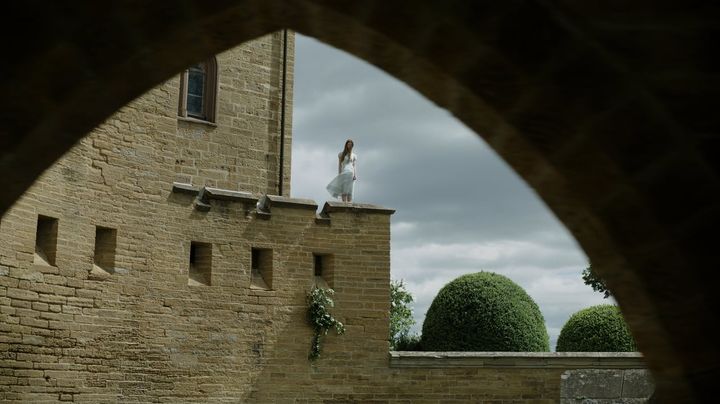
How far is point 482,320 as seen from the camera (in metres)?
17.0

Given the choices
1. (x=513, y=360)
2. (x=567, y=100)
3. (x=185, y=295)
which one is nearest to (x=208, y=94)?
(x=185, y=295)

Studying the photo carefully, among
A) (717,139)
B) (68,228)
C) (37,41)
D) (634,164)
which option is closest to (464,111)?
(634,164)

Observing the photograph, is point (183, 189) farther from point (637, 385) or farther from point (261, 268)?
point (637, 385)

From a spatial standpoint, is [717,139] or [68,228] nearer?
[717,139]

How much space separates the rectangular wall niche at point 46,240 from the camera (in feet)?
38.3

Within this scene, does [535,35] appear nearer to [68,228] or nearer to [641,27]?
[641,27]

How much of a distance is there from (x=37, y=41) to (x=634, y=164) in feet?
5.33

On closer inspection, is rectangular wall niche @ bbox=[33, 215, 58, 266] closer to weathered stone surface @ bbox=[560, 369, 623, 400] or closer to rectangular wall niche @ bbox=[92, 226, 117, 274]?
rectangular wall niche @ bbox=[92, 226, 117, 274]

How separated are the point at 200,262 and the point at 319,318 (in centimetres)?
204

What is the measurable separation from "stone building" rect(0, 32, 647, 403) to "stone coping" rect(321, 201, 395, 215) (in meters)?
0.02

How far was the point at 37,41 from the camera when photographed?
2.43 metres

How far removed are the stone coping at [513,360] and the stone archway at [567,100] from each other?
11880 millimetres

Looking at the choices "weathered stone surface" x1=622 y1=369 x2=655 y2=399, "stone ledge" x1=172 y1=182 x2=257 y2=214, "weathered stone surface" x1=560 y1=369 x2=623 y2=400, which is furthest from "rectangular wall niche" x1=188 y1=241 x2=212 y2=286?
"weathered stone surface" x1=622 y1=369 x2=655 y2=399

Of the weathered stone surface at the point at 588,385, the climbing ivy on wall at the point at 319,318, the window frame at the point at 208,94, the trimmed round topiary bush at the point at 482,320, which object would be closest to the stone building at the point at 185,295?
the climbing ivy on wall at the point at 319,318
